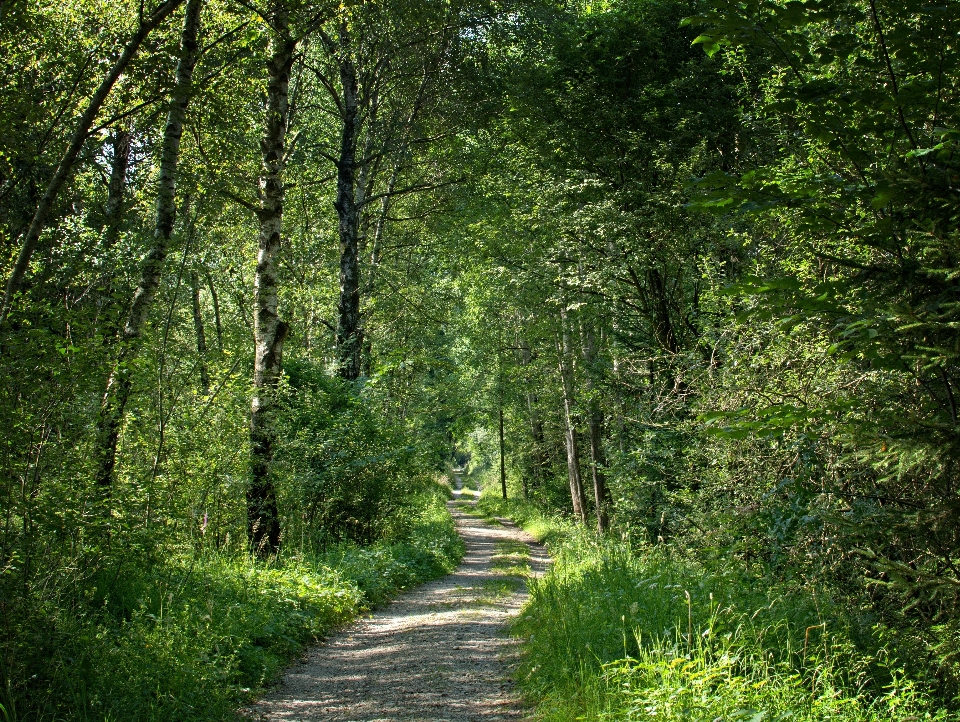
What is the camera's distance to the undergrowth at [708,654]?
403cm

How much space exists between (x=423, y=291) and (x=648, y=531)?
14255 millimetres

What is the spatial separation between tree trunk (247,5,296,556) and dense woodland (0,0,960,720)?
7 centimetres

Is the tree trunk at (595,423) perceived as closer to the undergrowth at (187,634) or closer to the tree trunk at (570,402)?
the tree trunk at (570,402)

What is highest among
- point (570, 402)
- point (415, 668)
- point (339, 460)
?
point (570, 402)

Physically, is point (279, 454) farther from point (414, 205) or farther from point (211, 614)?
point (414, 205)

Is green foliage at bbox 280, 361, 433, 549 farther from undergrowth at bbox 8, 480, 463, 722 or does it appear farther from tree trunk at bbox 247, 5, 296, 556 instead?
undergrowth at bbox 8, 480, 463, 722

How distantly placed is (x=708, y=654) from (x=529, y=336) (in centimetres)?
1590

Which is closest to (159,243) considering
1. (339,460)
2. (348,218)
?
(339,460)

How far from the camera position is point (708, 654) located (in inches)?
183

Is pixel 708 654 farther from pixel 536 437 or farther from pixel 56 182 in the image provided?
pixel 536 437

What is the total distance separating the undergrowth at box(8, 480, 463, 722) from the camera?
4434 millimetres

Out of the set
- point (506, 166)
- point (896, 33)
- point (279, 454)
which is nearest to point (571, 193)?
point (506, 166)

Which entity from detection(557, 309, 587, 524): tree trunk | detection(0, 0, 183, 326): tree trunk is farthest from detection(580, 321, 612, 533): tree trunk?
detection(0, 0, 183, 326): tree trunk

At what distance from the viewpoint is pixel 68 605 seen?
16.5ft
